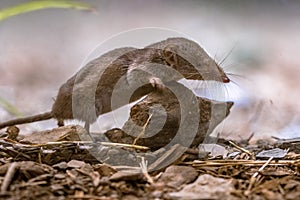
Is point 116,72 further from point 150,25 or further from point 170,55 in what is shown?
point 150,25

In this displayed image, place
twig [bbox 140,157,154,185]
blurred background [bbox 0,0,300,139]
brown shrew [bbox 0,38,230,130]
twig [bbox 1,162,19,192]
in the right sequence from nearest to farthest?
1. twig [bbox 1,162,19,192]
2. twig [bbox 140,157,154,185]
3. brown shrew [bbox 0,38,230,130]
4. blurred background [bbox 0,0,300,139]

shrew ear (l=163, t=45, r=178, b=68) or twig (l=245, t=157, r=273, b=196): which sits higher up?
shrew ear (l=163, t=45, r=178, b=68)

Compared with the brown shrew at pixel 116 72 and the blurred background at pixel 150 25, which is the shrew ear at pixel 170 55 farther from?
the blurred background at pixel 150 25

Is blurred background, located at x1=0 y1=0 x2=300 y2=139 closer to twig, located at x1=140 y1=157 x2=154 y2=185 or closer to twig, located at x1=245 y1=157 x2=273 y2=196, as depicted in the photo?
twig, located at x1=245 y1=157 x2=273 y2=196

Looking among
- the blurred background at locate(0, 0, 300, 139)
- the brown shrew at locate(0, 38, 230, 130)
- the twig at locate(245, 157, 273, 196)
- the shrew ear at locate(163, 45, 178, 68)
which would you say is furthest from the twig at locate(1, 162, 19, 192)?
the blurred background at locate(0, 0, 300, 139)

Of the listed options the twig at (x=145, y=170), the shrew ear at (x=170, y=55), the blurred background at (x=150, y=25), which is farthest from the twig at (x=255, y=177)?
the blurred background at (x=150, y=25)

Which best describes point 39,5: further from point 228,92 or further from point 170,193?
point 170,193

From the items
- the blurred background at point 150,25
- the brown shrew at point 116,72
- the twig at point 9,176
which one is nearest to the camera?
the twig at point 9,176
